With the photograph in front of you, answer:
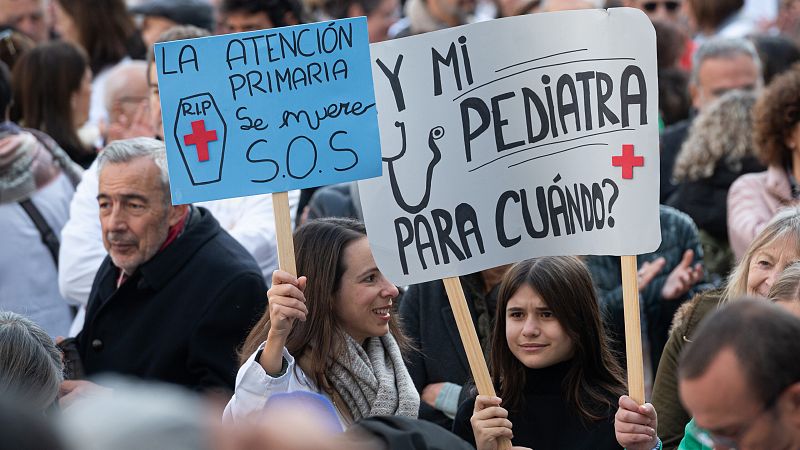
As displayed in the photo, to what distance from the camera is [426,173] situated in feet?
12.9

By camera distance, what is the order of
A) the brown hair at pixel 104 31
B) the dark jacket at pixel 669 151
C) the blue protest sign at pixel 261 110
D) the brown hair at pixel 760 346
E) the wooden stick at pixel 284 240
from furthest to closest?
1. the brown hair at pixel 104 31
2. the dark jacket at pixel 669 151
3. the blue protest sign at pixel 261 110
4. the wooden stick at pixel 284 240
5. the brown hair at pixel 760 346

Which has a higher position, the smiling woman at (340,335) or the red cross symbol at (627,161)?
the red cross symbol at (627,161)

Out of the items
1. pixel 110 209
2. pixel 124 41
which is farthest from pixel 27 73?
pixel 110 209

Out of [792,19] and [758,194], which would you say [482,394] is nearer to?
[758,194]

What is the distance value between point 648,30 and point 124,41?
4.92 metres

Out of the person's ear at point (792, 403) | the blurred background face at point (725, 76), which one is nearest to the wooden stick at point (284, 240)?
the person's ear at point (792, 403)

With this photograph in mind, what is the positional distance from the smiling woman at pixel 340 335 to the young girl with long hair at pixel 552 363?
287mm

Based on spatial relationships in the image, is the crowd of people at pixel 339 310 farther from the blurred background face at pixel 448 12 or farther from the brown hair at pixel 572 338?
the blurred background face at pixel 448 12


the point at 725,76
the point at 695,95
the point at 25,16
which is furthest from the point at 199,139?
the point at 25,16

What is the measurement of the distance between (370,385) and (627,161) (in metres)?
1.02

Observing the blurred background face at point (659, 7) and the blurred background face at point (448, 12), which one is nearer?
the blurred background face at point (448, 12)

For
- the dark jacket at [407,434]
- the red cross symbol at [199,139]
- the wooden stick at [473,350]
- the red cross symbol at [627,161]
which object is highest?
the red cross symbol at [199,139]

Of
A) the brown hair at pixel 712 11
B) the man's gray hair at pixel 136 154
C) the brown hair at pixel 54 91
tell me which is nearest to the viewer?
the man's gray hair at pixel 136 154

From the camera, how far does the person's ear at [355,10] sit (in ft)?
28.1
